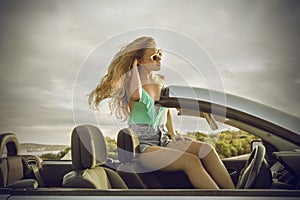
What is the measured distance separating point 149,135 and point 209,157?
25 centimetres

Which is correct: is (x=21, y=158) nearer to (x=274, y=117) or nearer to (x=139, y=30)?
(x=274, y=117)

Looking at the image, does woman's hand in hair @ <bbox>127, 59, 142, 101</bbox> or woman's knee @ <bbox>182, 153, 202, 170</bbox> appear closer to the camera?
woman's knee @ <bbox>182, 153, 202, 170</bbox>

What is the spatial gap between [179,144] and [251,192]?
0.55 meters

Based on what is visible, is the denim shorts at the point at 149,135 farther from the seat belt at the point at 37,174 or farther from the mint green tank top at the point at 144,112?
the seat belt at the point at 37,174

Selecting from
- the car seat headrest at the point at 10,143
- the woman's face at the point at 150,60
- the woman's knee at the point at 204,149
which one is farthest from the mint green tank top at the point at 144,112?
the car seat headrest at the point at 10,143

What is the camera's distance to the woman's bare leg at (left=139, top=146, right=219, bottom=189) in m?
1.49

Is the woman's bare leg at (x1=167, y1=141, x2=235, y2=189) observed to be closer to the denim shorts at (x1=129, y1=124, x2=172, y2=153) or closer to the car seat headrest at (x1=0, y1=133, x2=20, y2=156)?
the denim shorts at (x1=129, y1=124, x2=172, y2=153)

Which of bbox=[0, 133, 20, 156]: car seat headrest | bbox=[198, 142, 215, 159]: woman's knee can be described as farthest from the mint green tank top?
bbox=[0, 133, 20, 156]: car seat headrest

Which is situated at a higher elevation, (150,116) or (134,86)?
(134,86)

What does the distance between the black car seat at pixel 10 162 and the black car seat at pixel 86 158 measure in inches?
9.9

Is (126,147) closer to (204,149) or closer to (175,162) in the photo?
(175,162)

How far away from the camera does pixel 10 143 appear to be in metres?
1.57

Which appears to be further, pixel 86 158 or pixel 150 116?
pixel 150 116

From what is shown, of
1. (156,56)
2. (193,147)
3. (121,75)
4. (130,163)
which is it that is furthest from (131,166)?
(156,56)
